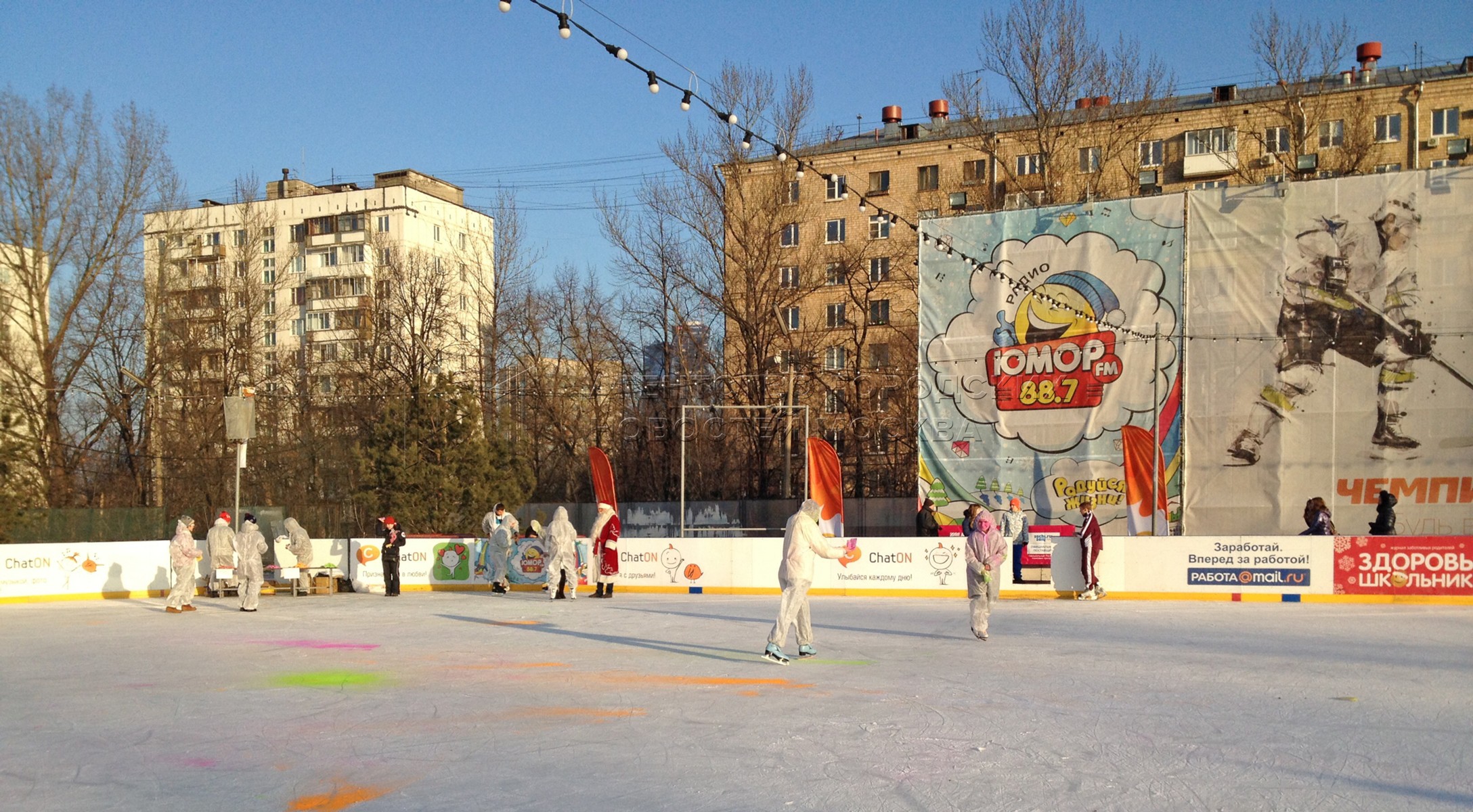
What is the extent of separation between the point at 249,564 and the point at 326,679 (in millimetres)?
10038

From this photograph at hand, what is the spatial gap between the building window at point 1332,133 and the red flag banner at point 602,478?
28.7 m

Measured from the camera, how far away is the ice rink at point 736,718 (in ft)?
22.2

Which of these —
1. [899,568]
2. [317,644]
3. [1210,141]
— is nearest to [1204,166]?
[1210,141]

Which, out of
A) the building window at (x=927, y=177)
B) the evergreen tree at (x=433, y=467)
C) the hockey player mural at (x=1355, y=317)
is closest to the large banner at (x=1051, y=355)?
the hockey player mural at (x=1355, y=317)

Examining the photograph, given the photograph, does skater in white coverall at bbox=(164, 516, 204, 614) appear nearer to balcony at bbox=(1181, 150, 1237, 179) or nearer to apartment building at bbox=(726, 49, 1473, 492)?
apartment building at bbox=(726, 49, 1473, 492)

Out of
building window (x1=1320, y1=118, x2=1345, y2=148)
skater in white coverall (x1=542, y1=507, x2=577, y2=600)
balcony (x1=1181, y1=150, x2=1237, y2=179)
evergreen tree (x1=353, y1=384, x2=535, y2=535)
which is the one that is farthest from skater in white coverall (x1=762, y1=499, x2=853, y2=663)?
balcony (x1=1181, y1=150, x2=1237, y2=179)

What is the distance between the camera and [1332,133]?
4672cm

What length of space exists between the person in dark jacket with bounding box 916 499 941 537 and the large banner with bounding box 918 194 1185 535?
26 centimetres

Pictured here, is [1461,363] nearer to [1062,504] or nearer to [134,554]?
[1062,504]

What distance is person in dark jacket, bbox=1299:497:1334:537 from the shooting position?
2267cm

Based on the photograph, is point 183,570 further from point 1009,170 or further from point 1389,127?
point 1389,127

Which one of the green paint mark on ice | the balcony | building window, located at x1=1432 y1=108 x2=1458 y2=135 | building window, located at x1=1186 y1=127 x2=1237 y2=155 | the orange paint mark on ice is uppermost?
building window, located at x1=1432 y1=108 x2=1458 y2=135

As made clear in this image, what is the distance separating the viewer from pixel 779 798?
6559mm

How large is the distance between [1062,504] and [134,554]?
2117 cm
